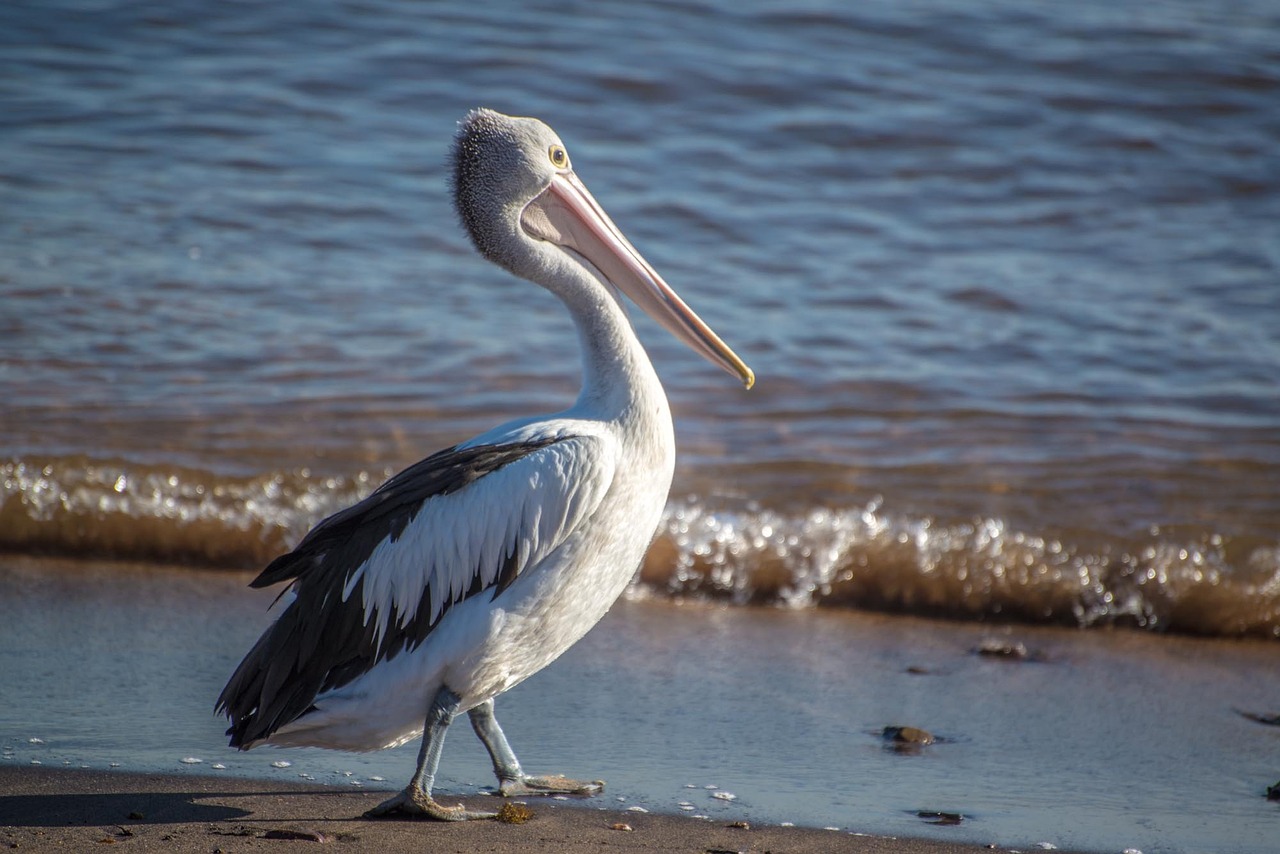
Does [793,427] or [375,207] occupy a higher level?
[375,207]

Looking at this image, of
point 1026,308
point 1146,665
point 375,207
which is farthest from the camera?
point 375,207

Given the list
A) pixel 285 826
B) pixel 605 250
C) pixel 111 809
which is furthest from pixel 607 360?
pixel 111 809

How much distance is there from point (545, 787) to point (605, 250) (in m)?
1.53

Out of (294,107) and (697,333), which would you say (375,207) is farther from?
(697,333)

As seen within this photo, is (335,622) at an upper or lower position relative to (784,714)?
upper

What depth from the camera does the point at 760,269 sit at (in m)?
8.90

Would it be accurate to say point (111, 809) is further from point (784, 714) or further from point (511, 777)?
point (784, 714)

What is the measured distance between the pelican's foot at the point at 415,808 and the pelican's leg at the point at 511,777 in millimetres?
229

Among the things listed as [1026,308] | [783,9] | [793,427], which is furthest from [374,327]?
[783,9]

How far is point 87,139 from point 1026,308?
6506 millimetres

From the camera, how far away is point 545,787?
145 inches

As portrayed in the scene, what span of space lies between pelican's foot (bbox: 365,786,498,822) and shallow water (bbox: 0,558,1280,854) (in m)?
0.33

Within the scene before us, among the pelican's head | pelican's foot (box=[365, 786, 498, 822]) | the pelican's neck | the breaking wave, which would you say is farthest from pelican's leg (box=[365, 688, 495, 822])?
the breaking wave

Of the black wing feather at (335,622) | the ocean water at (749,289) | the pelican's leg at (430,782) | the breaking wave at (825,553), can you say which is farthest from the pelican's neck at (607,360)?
the breaking wave at (825,553)
